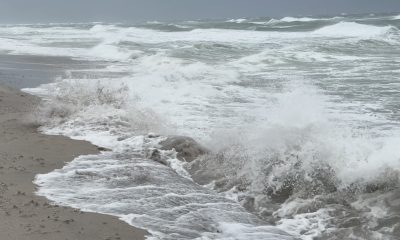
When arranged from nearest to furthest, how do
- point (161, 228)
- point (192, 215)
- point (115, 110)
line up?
point (161, 228)
point (192, 215)
point (115, 110)

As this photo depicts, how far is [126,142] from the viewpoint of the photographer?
7660mm

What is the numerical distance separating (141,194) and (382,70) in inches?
503

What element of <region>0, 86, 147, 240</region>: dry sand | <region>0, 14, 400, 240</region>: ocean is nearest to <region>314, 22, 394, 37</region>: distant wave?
<region>0, 14, 400, 240</region>: ocean

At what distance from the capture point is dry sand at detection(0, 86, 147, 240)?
438 cm

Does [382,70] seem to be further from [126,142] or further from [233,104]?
[126,142]

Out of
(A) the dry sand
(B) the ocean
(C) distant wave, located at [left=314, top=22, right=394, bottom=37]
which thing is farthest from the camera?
(C) distant wave, located at [left=314, top=22, right=394, bottom=37]

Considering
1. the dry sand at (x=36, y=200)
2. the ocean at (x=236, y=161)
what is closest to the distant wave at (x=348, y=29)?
the ocean at (x=236, y=161)

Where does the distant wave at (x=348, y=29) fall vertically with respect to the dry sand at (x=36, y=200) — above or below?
above

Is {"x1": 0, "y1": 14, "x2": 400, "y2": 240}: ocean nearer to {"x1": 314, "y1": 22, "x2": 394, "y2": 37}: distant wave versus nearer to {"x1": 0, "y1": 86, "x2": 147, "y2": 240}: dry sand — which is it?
{"x1": 0, "y1": 86, "x2": 147, "y2": 240}: dry sand

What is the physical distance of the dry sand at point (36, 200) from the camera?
4.38 meters

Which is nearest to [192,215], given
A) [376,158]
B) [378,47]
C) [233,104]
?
[376,158]

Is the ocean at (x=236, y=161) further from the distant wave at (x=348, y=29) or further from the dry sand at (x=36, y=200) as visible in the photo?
the distant wave at (x=348, y=29)

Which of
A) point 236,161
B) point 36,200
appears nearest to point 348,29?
point 236,161

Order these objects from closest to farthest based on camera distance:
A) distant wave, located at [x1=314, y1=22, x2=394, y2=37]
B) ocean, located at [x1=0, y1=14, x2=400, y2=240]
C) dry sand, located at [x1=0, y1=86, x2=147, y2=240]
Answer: dry sand, located at [x1=0, y1=86, x2=147, y2=240] → ocean, located at [x1=0, y1=14, x2=400, y2=240] → distant wave, located at [x1=314, y1=22, x2=394, y2=37]
